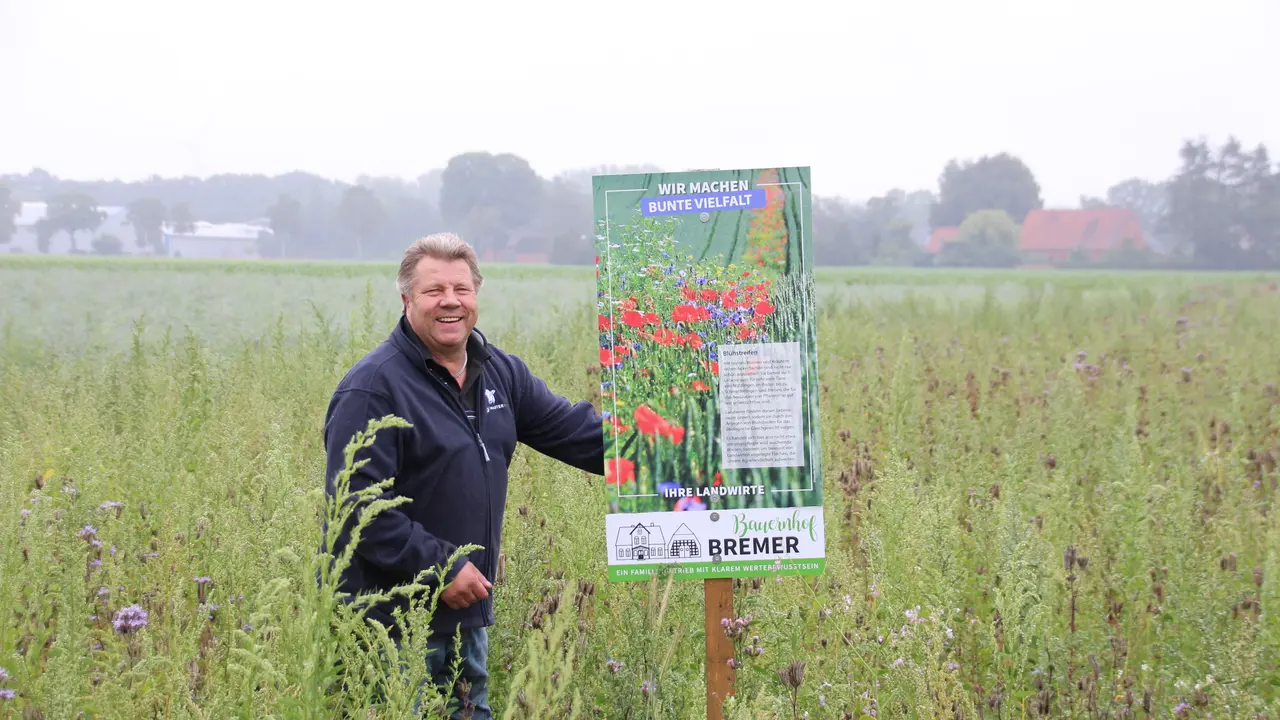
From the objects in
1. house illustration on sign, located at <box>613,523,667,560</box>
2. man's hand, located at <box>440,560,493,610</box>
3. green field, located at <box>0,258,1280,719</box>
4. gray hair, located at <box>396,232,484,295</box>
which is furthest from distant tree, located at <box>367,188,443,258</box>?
man's hand, located at <box>440,560,493,610</box>

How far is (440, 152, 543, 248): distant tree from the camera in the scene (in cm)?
4044

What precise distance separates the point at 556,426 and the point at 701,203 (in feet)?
3.05

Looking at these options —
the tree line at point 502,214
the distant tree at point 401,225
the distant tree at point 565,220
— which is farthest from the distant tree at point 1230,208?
the distant tree at point 401,225

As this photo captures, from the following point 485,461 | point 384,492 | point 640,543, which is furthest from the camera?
point 640,543

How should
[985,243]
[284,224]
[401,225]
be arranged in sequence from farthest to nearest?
[985,243], [401,225], [284,224]

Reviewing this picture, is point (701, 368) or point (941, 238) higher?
point (941, 238)

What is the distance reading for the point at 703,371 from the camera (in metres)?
3.22

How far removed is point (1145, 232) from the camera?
4969cm

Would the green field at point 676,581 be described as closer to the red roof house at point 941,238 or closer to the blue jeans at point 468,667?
the blue jeans at point 468,667

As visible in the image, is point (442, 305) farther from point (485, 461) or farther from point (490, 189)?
point (490, 189)

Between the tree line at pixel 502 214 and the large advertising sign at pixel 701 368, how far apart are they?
31353mm

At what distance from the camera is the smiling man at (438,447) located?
2.87m

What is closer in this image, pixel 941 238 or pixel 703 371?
pixel 703 371

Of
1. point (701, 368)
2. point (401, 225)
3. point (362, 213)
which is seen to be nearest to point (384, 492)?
point (701, 368)
